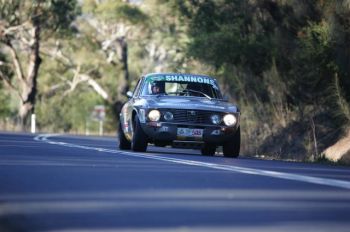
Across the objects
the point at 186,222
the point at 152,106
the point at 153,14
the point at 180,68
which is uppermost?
the point at 153,14

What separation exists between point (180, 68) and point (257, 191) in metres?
30.9

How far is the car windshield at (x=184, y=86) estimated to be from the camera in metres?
19.6

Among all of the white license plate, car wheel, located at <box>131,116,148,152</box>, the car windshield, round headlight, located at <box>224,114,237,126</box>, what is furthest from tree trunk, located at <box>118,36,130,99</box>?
the white license plate

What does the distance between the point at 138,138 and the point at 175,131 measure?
727mm

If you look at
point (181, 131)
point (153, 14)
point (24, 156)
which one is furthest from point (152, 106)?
point (153, 14)

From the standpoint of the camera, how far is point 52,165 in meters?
13.3

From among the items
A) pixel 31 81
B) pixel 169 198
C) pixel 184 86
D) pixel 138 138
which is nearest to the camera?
pixel 169 198

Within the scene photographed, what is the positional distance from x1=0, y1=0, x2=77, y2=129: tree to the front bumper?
3560cm

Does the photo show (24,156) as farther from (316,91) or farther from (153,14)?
(153,14)

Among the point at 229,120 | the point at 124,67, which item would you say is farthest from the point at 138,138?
the point at 124,67

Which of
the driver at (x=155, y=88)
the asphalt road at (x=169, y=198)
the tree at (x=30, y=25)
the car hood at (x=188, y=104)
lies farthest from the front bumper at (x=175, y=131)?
the tree at (x=30, y=25)

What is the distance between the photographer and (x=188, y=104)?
60.2 feet

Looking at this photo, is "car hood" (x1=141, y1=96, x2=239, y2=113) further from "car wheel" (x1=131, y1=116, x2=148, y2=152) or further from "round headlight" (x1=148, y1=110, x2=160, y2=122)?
"car wheel" (x1=131, y1=116, x2=148, y2=152)

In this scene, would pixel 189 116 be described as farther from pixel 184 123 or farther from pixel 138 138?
pixel 138 138
